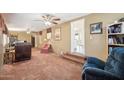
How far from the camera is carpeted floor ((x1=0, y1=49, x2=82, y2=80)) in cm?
228

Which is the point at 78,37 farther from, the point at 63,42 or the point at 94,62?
the point at 94,62

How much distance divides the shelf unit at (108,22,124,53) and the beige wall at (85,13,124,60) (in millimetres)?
91

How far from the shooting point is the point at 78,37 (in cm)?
247

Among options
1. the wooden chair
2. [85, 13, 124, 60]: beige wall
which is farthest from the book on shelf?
the wooden chair

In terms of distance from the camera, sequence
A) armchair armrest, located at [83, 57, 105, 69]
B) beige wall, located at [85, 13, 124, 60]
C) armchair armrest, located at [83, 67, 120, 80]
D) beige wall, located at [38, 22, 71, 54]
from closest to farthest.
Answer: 1. armchair armrest, located at [83, 67, 120, 80]
2. beige wall, located at [85, 13, 124, 60]
3. armchair armrest, located at [83, 57, 105, 69]
4. beige wall, located at [38, 22, 71, 54]

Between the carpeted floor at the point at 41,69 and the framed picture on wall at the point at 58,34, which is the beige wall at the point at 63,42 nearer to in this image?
the framed picture on wall at the point at 58,34

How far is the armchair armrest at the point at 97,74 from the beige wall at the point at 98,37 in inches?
14.8

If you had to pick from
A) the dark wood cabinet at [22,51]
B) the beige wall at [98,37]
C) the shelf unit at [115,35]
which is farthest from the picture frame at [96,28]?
the dark wood cabinet at [22,51]

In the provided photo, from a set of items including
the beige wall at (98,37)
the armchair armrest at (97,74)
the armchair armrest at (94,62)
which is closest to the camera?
the armchair armrest at (97,74)

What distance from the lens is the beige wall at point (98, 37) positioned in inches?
89.0

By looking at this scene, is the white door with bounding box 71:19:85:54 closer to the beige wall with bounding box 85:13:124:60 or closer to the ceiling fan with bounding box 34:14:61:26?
the beige wall with bounding box 85:13:124:60

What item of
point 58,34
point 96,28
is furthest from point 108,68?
point 58,34
